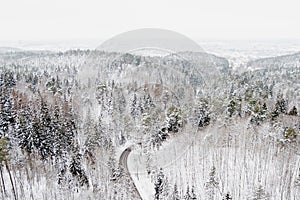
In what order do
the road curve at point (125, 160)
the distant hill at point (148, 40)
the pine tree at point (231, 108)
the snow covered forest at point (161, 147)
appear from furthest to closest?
1. the pine tree at point (231, 108)
2. the road curve at point (125, 160)
3. the snow covered forest at point (161, 147)
4. the distant hill at point (148, 40)

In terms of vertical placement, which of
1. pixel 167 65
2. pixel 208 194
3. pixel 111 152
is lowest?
pixel 208 194

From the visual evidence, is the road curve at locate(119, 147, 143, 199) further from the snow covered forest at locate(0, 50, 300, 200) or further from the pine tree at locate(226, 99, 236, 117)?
the pine tree at locate(226, 99, 236, 117)

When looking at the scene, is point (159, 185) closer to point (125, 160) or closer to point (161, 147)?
point (161, 147)

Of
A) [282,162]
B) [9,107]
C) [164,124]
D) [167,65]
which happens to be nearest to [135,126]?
[164,124]

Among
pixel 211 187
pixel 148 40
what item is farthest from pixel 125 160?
pixel 148 40

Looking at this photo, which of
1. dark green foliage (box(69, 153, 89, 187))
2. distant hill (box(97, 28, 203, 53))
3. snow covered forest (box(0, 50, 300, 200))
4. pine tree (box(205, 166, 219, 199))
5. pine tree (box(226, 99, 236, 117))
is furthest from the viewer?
pine tree (box(226, 99, 236, 117))

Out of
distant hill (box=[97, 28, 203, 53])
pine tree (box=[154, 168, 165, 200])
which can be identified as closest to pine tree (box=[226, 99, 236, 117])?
pine tree (box=[154, 168, 165, 200])

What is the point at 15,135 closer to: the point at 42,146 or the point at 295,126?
the point at 42,146

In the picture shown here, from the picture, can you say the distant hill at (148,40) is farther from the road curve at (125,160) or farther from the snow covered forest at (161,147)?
the road curve at (125,160)

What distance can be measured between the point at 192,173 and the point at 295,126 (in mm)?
12061

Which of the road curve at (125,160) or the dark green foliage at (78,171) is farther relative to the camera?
the road curve at (125,160)

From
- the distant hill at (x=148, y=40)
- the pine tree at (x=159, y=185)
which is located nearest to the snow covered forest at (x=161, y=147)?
the pine tree at (x=159, y=185)

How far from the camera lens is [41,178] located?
89.8ft

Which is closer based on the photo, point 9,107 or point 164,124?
point 9,107
